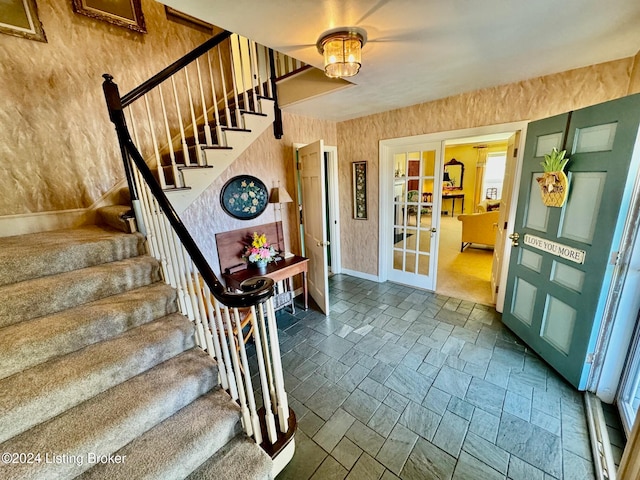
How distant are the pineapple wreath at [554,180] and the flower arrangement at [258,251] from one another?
8.61 feet

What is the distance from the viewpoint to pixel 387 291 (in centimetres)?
363

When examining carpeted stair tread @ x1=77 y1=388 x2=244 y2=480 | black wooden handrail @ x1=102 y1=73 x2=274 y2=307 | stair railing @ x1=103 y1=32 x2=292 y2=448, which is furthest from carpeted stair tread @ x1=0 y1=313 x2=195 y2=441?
black wooden handrail @ x1=102 y1=73 x2=274 y2=307

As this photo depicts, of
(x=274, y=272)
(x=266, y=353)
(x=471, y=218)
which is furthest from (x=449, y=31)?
(x=471, y=218)

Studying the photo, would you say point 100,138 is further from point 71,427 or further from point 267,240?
point 71,427

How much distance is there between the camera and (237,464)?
1.21 metres

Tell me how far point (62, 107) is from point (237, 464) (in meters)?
3.06

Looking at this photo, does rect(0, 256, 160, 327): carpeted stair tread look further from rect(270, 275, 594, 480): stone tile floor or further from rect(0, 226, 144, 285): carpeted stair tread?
rect(270, 275, 594, 480): stone tile floor

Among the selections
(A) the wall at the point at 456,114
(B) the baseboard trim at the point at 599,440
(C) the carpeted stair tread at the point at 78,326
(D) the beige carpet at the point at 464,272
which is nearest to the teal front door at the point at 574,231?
(B) the baseboard trim at the point at 599,440

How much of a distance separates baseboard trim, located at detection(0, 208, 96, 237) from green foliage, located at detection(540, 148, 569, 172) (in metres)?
4.03

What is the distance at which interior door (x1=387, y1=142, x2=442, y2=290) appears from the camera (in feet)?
10.7

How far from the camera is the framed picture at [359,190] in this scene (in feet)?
12.3

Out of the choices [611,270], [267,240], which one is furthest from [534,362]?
[267,240]

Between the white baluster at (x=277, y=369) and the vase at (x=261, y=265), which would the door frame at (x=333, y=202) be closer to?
the vase at (x=261, y=265)

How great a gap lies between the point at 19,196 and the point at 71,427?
6.91 ft
